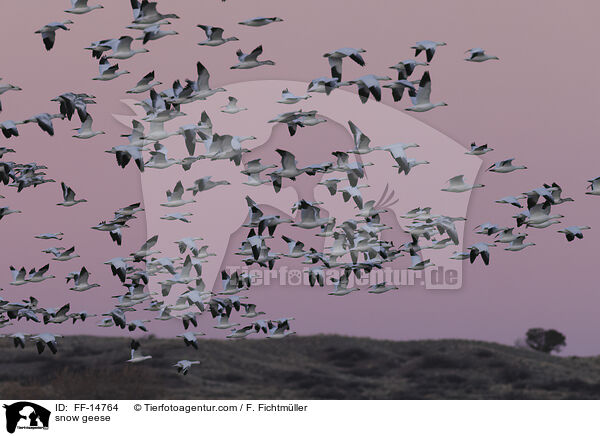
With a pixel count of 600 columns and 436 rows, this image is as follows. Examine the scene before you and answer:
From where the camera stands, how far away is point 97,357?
190 feet

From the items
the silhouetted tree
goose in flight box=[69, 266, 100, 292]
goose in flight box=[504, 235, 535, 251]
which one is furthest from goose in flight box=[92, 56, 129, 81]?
the silhouetted tree

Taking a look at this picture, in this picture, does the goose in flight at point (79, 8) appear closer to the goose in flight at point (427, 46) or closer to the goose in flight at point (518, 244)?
the goose in flight at point (427, 46)

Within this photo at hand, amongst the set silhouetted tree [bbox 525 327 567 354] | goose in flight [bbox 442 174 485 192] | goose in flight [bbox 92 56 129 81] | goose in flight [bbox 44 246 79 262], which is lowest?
silhouetted tree [bbox 525 327 567 354]

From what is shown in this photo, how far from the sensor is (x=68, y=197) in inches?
1275

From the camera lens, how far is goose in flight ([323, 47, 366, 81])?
89.3 feet

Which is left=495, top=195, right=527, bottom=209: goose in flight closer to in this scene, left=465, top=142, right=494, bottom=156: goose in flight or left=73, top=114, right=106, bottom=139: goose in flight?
left=465, top=142, right=494, bottom=156: goose in flight

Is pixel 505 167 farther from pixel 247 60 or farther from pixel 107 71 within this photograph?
pixel 107 71

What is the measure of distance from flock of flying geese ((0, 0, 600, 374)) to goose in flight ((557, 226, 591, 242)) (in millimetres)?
34

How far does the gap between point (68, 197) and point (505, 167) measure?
1509cm

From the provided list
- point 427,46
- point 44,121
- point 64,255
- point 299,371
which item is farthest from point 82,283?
point 299,371

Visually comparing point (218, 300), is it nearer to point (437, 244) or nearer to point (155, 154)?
point (155, 154)

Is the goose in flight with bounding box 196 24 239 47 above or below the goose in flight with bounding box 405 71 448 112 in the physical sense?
above

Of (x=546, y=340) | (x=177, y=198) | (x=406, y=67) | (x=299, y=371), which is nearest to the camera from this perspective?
(x=406, y=67)
